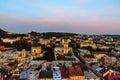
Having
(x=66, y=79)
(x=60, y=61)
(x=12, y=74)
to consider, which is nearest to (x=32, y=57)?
(x=60, y=61)

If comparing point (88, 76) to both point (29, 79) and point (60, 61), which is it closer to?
point (29, 79)

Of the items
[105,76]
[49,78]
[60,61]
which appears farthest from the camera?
[60,61]

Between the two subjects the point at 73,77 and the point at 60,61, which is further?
the point at 60,61

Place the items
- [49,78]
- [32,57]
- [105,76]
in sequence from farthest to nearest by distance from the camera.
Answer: [32,57] → [105,76] → [49,78]

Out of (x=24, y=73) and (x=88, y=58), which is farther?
(x=88, y=58)

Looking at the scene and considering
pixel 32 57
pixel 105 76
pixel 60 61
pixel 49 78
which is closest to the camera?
pixel 49 78

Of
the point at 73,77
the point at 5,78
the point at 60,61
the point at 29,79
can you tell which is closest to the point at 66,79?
the point at 73,77

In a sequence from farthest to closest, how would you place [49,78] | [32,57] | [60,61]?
1. [32,57]
2. [60,61]
3. [49,78]

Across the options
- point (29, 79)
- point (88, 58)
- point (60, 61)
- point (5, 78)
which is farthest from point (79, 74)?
point (88, 58)

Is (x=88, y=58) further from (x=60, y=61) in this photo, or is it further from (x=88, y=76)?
(x=88, y=76)
